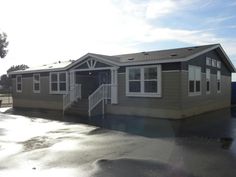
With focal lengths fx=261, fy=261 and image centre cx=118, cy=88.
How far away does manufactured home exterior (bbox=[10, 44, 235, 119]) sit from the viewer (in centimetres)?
1351

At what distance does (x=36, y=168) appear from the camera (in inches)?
226

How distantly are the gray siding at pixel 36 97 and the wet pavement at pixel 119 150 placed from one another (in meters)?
7.41

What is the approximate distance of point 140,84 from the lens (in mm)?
14414

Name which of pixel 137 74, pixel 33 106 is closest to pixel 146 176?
pixel 137 74

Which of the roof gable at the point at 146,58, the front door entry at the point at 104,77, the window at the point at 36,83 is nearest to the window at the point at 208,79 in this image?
the roof gable at the point at 146,58

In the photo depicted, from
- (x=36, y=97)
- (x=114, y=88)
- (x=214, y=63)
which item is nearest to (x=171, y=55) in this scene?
(x=114, y=88)

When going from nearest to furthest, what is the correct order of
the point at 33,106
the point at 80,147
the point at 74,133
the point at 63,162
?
the point at 63,162
the point at 80,147
the point at 74,133
the point at 33,106

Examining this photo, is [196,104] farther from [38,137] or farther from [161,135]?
[38,137]

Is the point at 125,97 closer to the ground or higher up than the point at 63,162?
higher up

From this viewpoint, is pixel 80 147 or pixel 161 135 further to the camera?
pixel 161 135

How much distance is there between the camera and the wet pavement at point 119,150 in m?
5.58

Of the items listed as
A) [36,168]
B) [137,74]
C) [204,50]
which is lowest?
[36,168]

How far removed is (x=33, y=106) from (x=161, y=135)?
46.3ft

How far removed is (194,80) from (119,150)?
903 centimetres
